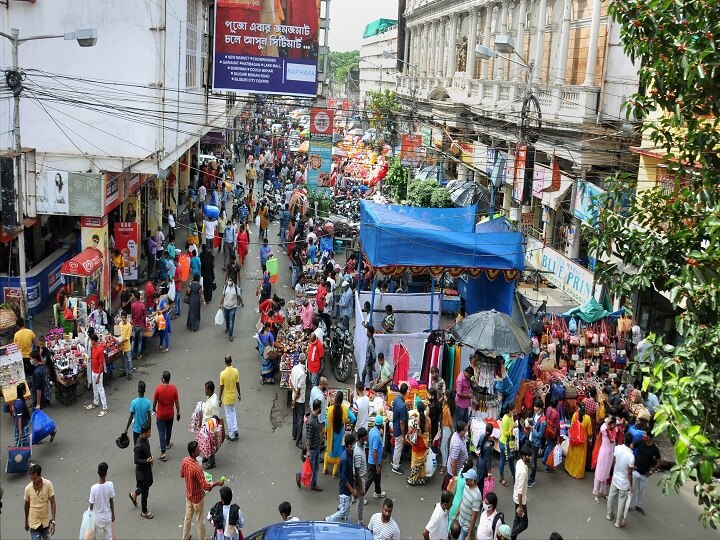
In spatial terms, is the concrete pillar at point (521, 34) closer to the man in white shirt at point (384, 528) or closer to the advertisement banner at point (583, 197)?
the advertisement banner at point (583, 197)

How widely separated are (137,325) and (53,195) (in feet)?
13.6

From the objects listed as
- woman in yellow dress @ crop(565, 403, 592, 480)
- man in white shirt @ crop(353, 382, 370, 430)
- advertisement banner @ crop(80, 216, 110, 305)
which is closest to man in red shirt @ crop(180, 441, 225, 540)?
man in white shirt @ crop(353, 382, 370, 430)

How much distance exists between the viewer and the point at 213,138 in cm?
3841

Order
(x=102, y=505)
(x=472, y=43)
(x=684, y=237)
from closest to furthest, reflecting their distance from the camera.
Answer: (x=684, y=237) < (x=102, y=505) < (x=472, y=43)

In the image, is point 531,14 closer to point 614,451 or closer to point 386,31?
point 614,451

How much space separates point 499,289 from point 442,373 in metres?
2.93

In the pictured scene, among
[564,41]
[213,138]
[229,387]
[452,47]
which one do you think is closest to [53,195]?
[229,387]

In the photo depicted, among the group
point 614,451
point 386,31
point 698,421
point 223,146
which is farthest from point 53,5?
point 386,31

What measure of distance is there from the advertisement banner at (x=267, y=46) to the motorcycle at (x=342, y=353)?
10.3 meters

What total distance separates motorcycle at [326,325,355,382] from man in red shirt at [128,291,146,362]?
3726mm

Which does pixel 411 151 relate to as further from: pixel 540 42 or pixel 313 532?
pixel 313 532

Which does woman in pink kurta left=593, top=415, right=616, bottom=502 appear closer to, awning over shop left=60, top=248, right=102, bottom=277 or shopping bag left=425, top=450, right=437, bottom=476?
shopping bag left=425, top=450, right=437, bottom=476

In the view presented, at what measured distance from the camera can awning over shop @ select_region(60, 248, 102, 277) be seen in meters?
16.2

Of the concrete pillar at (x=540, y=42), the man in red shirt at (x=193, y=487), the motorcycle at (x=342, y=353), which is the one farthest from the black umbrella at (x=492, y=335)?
the concrete pillar at (x=540, y=42)
